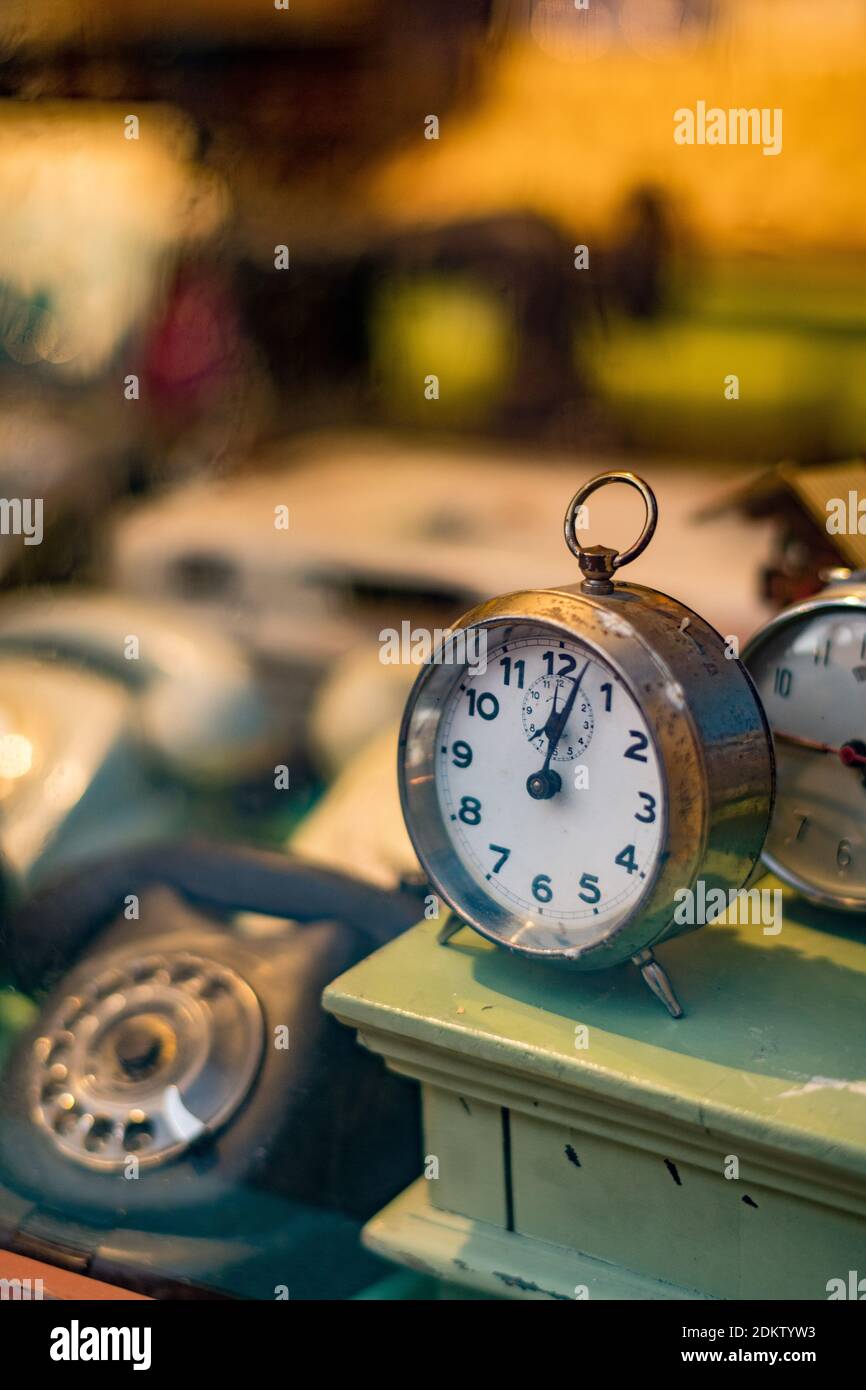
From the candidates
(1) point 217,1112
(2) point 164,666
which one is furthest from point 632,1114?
(2) point 164,666

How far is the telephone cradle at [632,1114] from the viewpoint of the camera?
33.5 inches

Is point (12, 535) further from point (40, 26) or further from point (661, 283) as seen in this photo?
point (661, 283)

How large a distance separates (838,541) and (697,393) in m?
0.75

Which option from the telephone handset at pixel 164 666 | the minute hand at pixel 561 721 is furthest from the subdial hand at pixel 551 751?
the telephone handset at pixel 164 666

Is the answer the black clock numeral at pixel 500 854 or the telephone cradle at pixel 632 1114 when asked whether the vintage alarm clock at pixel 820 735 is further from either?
the black clock numeral at pixel 500 854

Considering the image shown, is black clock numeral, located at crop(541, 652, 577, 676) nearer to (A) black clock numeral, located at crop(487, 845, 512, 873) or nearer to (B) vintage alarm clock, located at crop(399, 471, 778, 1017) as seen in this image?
(B) vintage alarm clock, located at crop(399, 471, 778, 1017)

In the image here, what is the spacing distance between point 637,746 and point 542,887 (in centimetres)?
13

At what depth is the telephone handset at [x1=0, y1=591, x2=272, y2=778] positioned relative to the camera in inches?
76.3

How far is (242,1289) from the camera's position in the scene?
3.81 ft

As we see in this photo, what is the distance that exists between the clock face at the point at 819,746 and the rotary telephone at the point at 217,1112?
1.45 ft

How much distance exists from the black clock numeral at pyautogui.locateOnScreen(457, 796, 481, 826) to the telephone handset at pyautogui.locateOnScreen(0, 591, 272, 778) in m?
1.04

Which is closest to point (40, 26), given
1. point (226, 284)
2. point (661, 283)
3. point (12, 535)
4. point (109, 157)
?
point (109, 157)

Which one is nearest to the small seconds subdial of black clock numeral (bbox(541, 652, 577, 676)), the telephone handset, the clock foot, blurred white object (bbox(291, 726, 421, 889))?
black clock numeral (bbox(541, 652, 577, 676))

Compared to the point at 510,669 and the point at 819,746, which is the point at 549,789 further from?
the point at 819,746
